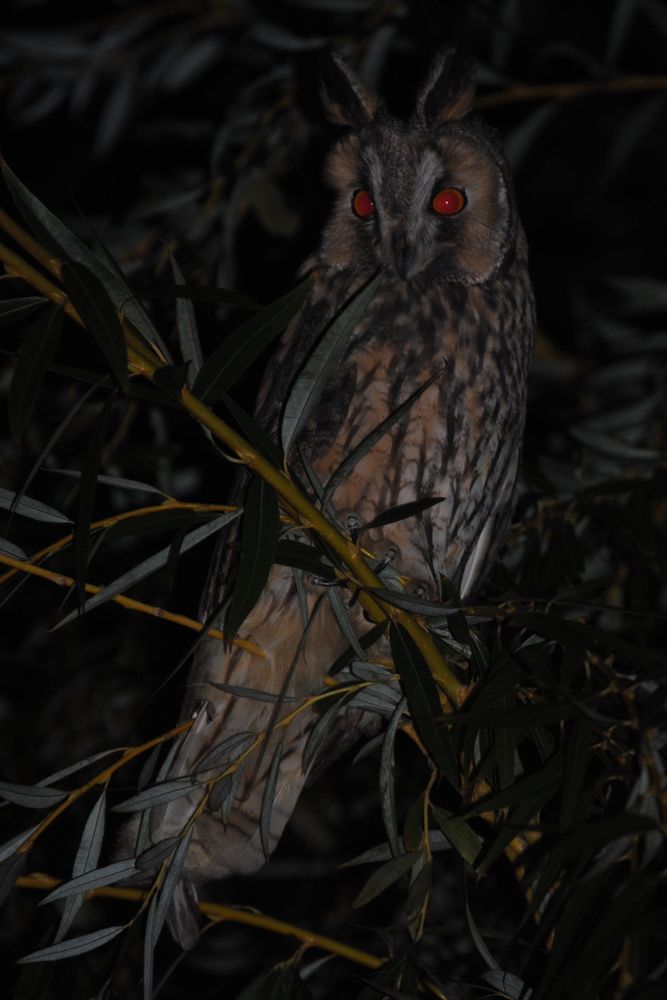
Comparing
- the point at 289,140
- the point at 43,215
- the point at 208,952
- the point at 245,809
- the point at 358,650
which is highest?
the point at 289,140

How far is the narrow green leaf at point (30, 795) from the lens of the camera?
103 cm

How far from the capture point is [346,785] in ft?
8.31

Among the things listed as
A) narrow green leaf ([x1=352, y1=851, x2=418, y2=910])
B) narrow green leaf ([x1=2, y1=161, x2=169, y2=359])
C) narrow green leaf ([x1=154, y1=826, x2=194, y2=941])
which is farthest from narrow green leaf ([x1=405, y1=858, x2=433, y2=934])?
narrow green leaf ([x1=2, y1=161, x2=169, y2=359])

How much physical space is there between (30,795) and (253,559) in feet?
1.15

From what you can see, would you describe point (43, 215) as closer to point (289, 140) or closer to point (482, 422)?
point (482, 422)

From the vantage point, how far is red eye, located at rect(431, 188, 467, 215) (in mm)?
1615

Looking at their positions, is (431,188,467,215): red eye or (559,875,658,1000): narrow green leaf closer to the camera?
(559,875,658,1000): narrow green leaf

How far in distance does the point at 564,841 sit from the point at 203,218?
147cm

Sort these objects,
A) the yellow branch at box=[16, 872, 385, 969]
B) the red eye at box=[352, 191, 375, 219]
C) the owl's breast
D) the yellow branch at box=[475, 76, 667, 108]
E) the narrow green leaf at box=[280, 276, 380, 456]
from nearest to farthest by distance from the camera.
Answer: the narrow green leaf at box=[280, 276, 380, 456] < the yellow branch at box=[16, 872, 385, 969] < the owl's breast < the red eye at box=[352, 191, 375, 219] < the yellow branch at box=[475, 76, 667, 108]

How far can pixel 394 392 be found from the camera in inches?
58.3

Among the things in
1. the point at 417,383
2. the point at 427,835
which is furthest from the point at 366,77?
the point at 427,835

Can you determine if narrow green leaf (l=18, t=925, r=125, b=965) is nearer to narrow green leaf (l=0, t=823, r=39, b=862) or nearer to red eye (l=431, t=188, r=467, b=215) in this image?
narrow green leaf (l=0, t=823, r=39, b=862)

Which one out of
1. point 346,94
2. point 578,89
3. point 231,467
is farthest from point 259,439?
point 578,89

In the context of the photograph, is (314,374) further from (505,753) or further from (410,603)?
(505,753)
